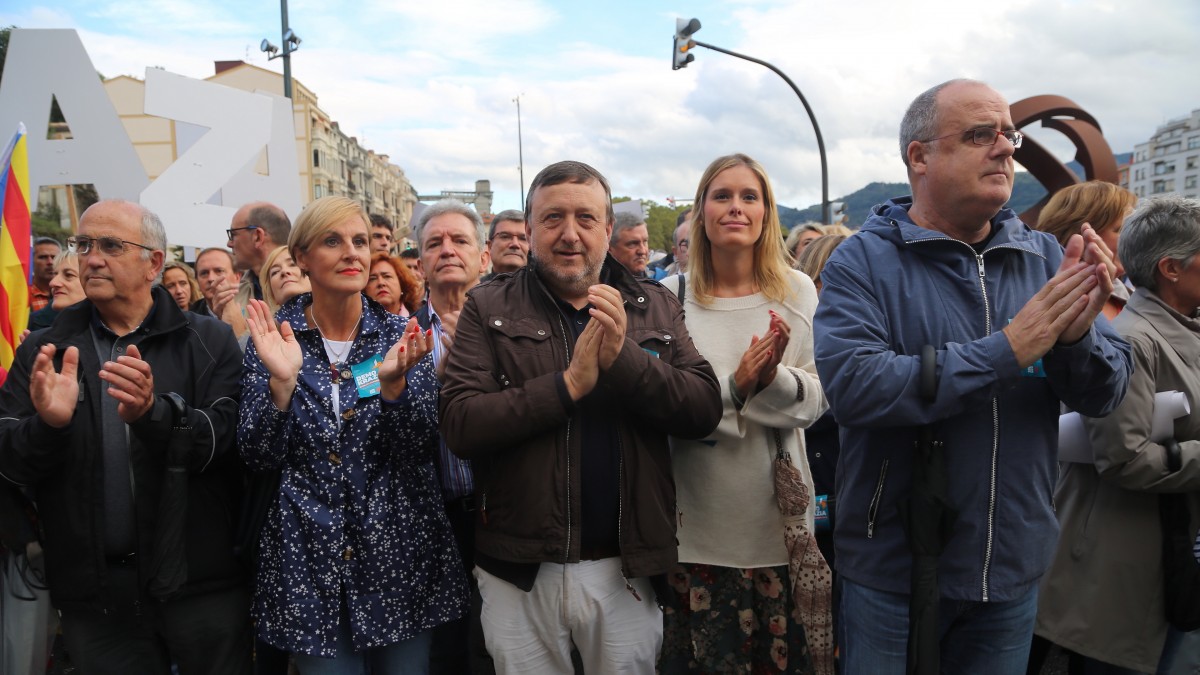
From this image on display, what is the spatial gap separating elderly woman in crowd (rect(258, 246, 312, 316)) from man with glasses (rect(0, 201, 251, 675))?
91 cm

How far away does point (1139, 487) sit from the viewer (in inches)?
109

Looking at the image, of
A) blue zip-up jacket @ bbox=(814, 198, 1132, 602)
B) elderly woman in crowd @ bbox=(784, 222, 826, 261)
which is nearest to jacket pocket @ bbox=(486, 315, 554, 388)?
blue zip-up jacket @ bbox=(814, 198, 1132, 602)

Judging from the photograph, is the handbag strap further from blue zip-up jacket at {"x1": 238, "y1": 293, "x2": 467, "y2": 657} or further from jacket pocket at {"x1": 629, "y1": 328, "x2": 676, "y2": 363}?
blue zip-up jacket at {"x1": 238, "y1": 293, "x2": 467, "y2": 657}

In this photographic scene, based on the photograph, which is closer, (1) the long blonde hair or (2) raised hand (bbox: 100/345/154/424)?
(2) raised hand (bbox: 100/345/154/424)

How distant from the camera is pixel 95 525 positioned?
270 centimetres

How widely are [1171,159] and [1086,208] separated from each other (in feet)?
450

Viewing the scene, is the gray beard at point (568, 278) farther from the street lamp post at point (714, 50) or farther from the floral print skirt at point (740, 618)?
the street lamp post at point (714, 50)

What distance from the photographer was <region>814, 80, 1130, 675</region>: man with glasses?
7.22ft

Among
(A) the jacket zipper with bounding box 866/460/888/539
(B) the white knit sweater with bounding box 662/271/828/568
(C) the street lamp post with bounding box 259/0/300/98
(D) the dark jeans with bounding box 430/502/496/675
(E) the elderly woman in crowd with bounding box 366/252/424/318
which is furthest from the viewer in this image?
(C) the street lamp post with bounding box 259/0/300/98

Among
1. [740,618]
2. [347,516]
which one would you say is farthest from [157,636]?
[740,618]

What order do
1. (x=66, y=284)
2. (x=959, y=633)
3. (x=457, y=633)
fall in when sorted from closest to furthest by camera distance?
1. (x=959, y=633)
2. (x=457, y=633)
3. (x=66, y=284)

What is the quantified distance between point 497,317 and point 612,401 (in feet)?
1.58

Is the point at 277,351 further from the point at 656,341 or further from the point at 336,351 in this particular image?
the point at 656,341

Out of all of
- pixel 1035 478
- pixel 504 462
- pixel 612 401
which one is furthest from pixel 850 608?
pixel 504 462
